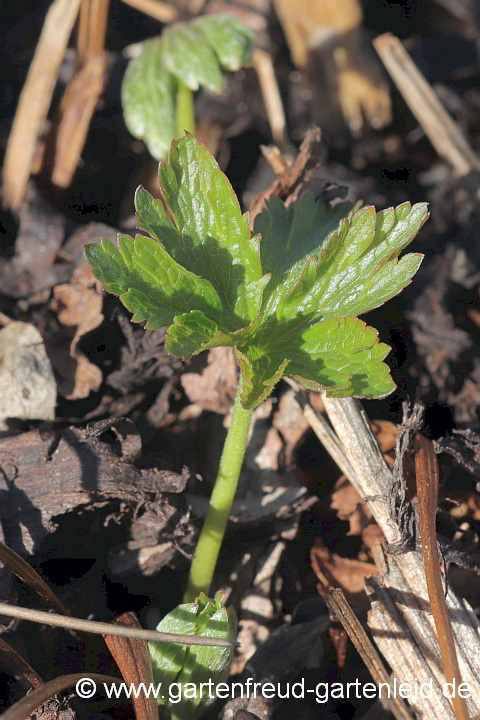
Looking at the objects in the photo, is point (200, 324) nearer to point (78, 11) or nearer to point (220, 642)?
point (220, 642)

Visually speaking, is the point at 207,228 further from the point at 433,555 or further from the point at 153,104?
the point at 153,104

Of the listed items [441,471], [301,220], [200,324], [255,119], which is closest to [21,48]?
[255,119]

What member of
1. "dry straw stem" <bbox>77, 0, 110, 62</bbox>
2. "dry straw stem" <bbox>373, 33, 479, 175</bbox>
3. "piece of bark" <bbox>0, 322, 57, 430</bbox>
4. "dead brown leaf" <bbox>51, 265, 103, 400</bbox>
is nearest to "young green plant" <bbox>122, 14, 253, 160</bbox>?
"dry straw stem" <bbox>77, 0, 110, 62</bbox>

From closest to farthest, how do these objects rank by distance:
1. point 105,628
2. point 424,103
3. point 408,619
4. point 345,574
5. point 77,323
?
1. point 105,628
2. point 408,619
3. point 345,574
4. point 77,323
5. point 424,103

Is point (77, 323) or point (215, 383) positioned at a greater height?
point (77, 323)

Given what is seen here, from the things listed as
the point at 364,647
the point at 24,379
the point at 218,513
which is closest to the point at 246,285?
the point at 218,513

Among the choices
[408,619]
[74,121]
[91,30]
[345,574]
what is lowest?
[345,574]

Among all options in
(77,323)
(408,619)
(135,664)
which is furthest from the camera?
(77,323)

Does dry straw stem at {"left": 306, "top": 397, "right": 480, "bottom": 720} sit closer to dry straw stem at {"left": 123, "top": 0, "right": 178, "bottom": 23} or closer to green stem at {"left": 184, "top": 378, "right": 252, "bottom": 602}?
green stem at {"left": 184, "top": 378, "right": 252, "bottom": 602}
